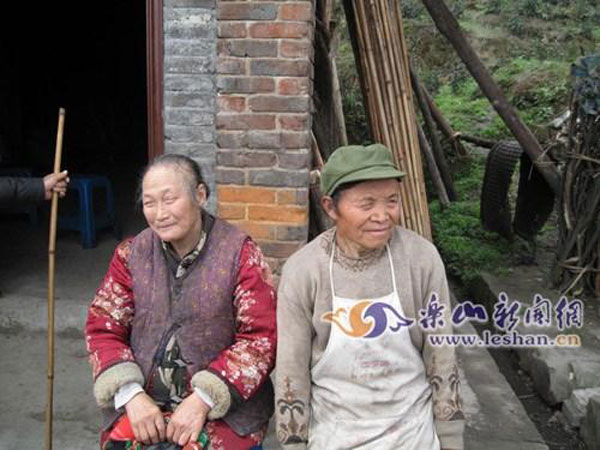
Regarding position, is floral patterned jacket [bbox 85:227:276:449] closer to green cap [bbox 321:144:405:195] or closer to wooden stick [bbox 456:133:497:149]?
green cap [bbox 321:144:405:195]

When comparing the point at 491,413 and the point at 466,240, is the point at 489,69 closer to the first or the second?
the point at 466,240

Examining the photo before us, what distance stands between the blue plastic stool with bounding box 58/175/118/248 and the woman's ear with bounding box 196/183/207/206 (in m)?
3.42

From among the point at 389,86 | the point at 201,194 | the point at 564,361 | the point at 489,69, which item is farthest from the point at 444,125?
the point at 201,194

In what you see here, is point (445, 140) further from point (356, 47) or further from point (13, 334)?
point (13, 334)

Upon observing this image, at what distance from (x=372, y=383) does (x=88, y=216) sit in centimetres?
391

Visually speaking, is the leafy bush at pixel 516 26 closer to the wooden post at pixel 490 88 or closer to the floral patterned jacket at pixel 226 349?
→ the wooden post at pixel 490 88

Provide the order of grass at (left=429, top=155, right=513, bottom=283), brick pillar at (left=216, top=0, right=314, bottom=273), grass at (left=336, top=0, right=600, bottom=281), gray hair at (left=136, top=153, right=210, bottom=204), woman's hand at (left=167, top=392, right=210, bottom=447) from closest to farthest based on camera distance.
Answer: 1. woman's hand at (left=167, top=392, right=210, bottom=447)
2. gray hair at (left=136, top=153, right=210, bottom=204)
3. brick pillar at (left=216, top=0, right=314, bottom=273)
4. grass at (left=429, top=155, right=513, bottom=283)
5. grass at (left=336, top=0, right=600, bottom=281)

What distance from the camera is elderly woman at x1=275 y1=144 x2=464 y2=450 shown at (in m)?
1.86

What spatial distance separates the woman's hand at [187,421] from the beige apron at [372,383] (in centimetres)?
37

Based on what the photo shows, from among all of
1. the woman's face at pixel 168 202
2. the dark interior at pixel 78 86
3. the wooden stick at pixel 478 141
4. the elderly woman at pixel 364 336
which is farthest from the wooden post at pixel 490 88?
the dark interior at pixel 78 86

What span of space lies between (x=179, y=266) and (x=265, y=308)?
1.03 ft

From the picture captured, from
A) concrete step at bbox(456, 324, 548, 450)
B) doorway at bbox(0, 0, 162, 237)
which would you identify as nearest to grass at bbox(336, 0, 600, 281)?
concrete step at bbox(456, 324, 548, 450)

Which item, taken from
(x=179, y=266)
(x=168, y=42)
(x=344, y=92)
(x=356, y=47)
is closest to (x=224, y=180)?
(x=168, y=42)

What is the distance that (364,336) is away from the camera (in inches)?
73.9
